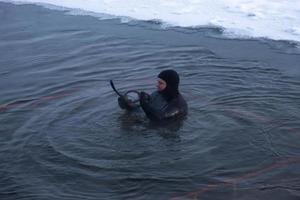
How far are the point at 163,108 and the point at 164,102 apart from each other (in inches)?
5.5

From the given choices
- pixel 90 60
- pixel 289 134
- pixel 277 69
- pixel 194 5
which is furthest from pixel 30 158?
pixel 194 5

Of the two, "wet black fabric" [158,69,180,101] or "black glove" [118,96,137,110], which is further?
"black glove" [118,96,137,110]

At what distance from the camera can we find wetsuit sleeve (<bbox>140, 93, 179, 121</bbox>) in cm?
748

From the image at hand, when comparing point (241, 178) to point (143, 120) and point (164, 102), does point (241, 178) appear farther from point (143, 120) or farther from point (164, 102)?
point (143, 120)

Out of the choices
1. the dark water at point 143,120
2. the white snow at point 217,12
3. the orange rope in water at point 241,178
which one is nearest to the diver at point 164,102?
the dark water at point 143,120

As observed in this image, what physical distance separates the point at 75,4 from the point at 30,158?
31.1ft

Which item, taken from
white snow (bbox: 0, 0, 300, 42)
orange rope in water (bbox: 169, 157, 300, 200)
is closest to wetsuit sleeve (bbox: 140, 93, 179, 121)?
orange rope in water (bbox: 169, 157, 300, 200)

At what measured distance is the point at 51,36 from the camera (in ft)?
40.8

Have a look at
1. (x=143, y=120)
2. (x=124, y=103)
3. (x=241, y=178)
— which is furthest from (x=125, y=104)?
(x=241, y=178)

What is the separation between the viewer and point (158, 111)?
25.0ft

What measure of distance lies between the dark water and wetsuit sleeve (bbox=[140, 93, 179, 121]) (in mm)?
190

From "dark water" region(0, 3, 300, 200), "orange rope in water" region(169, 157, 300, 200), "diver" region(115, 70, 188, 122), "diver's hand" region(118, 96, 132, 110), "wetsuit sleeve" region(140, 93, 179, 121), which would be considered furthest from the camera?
"diver's hand" region(118, 96, 132, 110)

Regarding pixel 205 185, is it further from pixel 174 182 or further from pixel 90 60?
pixel 90 60

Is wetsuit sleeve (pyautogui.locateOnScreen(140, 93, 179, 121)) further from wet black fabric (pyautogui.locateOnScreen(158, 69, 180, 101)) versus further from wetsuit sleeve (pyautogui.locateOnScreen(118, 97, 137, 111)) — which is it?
wetsuit sleeve (pyautogui.locateOnScreen(118, 97, 137, 111))
